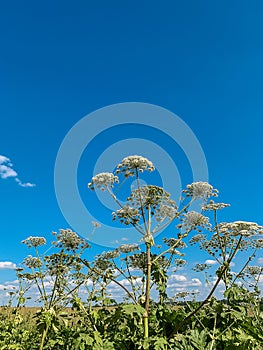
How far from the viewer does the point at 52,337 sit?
7.87 metres

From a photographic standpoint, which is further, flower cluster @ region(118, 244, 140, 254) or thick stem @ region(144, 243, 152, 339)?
flower cluster @ region(118, 244, 140, 254)

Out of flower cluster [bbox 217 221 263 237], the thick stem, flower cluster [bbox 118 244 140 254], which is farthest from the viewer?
flower cluster [bbox 118 244 140 254]

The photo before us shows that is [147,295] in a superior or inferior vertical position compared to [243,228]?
inferior

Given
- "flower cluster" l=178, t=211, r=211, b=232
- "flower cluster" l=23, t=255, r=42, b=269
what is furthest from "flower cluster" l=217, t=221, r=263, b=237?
"flower cluster" l=23, t=255, r=42, b=269

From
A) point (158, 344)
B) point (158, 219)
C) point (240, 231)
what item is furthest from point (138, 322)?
point (240, 231)

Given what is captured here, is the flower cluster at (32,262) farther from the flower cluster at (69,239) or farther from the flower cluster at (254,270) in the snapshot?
the flower cluster at (254,270)

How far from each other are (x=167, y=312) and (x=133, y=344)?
1.19m

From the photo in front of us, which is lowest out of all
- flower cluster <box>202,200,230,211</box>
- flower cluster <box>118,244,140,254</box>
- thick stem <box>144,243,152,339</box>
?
thick stem <box>144,243,152,339</box>

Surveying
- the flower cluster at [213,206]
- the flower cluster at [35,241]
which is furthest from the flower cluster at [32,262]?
the flower cluster at [213,206]

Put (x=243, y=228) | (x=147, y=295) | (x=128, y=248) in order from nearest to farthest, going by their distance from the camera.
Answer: (x=147, y=295) < (x=243, y=228) < (x=128, y=248)

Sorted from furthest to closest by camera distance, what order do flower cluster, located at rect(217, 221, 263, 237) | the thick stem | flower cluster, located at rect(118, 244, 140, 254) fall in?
flower cluster, located at rect(118, 244, 140, 254) → flower cluster, located at rect(217, 221, 263, 237) → the thick stem

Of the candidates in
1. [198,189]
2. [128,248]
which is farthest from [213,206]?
[128,248]

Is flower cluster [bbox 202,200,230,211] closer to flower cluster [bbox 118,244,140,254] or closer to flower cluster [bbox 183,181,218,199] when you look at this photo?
flower cluster [bbox 183,181,218,199]

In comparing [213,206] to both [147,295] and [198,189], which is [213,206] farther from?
[147,295]
